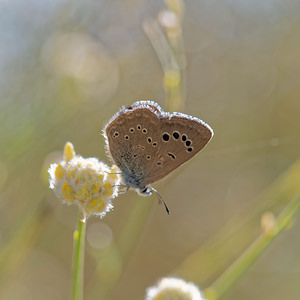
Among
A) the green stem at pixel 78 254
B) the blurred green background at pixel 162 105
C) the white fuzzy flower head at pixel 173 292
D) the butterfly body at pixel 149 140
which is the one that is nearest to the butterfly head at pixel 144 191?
the butterfly body at pixel 149 140

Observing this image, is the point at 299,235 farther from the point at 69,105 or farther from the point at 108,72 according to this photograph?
the point at 69,105

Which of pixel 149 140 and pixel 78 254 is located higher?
pixel 149 140

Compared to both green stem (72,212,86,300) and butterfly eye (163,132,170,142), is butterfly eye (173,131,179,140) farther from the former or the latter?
green stem (72,212,86,300)

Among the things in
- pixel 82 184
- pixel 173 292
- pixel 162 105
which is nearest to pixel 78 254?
pixel 82 184

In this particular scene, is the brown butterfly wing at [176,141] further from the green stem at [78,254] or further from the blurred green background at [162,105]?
the green stem at [78,254]

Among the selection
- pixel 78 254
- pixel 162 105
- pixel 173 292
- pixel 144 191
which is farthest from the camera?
pixel 162 105

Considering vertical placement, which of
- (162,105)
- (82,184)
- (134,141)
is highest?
(162,105)

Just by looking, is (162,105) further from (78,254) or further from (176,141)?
(78,254)

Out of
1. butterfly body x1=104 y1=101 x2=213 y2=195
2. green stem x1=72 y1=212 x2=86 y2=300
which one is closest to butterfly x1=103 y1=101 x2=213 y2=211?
butterfly body x1=104 y1=101 x2=213 y2=195
